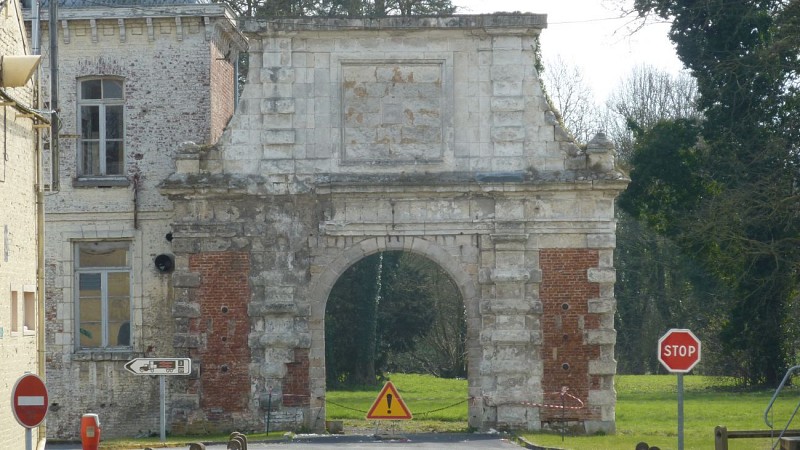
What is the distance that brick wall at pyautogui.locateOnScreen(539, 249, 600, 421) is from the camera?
2789 centimetres

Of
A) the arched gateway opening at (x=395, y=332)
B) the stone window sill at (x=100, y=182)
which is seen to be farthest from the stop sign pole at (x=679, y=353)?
the stone window sill at (x=100, y=182)

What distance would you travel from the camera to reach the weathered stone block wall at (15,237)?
849 inches

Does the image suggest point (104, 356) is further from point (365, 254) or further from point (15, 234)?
point (15, 234)

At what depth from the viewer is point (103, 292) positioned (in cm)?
2986

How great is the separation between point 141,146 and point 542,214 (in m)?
7.86

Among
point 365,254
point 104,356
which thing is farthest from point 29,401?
point 104,356

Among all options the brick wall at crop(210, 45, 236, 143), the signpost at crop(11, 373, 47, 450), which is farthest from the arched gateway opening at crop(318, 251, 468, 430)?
the signpost at crop(11, 373, 47, 450)

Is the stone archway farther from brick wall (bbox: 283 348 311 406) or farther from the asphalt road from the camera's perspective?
the asphalt road

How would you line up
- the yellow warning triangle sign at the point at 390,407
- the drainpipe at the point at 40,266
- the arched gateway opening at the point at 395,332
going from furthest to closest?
the arched gateway opening at the point at 395,332 → the yellow warning triangle sign at the point at 390,407 → the drainpipe at the point at 40,266

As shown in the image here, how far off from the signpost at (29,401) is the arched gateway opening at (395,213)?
11.5m

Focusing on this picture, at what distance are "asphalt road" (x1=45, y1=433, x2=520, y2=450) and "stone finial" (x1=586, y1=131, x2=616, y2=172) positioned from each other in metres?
5.15

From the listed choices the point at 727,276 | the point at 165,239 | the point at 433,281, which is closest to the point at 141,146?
the point at 165,239

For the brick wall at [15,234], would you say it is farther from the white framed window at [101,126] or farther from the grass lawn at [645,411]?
the grass lawn at [645,411]

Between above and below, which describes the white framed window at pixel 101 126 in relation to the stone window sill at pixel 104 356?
above
